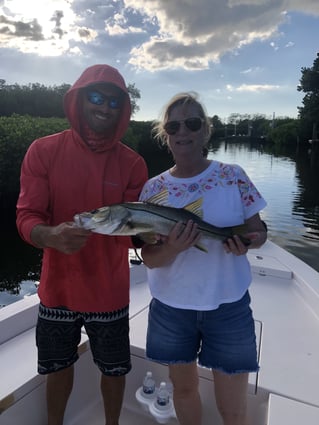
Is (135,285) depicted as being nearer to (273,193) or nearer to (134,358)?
(134,358)

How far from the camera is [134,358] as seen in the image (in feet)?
9.47

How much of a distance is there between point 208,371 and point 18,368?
4.75ft

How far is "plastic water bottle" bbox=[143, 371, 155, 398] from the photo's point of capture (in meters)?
2.77

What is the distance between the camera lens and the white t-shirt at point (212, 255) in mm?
2070

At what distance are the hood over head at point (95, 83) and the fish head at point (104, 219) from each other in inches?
25.9

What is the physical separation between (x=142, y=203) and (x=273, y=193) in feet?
69.6

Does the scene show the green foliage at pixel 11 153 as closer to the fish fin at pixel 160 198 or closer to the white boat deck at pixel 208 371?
the white boat deck at pixel 208 371

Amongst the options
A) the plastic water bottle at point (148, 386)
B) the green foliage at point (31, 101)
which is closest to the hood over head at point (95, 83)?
the plastic water bottle at point (148, 386)

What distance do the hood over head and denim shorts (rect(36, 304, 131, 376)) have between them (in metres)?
1.24

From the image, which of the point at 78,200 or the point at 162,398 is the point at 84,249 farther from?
the point at 162,398

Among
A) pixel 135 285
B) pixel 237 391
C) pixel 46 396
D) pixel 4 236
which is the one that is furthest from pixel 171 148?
pixel 4 236

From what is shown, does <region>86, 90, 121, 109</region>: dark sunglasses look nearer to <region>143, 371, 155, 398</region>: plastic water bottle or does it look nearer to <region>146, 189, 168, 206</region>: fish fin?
<region>146, 189, 168, 206</region>: fish fin

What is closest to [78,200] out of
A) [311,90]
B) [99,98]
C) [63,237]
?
[63,237]

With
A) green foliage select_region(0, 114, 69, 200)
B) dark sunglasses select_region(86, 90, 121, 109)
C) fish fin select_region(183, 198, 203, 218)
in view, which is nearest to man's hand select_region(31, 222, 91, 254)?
fish fin select_region(183, 198, 203, 218)
